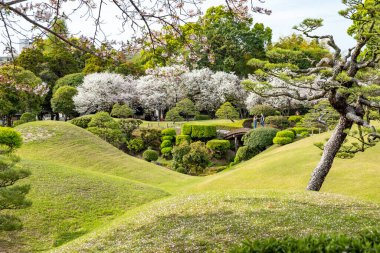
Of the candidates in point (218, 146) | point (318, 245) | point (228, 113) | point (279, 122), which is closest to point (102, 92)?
point (228, 113)

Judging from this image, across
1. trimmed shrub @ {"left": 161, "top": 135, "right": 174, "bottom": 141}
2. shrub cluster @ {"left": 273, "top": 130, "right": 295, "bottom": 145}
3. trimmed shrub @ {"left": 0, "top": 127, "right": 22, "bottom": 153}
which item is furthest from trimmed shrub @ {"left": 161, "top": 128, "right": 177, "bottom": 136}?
trimmed shrub @ {"left": 0, "top": 127, "right": 22, "bottom": 153}

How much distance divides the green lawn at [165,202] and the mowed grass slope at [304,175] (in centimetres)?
5

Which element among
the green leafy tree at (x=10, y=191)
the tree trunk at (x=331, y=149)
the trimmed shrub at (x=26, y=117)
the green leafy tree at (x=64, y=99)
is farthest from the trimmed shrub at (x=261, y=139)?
the green leafy tree at (x=64, y=99)

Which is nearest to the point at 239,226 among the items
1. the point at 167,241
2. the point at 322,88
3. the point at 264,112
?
the point at 167,241

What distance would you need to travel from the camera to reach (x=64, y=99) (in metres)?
48.1

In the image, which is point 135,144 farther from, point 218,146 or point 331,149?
point 331,149

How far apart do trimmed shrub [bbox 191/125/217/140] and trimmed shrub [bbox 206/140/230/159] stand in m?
2.18

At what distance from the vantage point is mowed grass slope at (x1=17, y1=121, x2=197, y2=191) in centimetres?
2459

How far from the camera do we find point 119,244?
8.50 m

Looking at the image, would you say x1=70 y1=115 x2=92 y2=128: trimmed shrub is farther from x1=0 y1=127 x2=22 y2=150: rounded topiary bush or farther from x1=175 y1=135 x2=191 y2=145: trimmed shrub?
x1=0 y1=127 x2=22 y2=150: rounded topiary bush

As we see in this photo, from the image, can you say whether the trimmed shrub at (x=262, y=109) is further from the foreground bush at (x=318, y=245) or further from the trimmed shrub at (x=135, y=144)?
the foreground bush at (x=318, y=245)

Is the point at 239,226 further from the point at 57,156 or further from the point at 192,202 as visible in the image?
the point at 57,156

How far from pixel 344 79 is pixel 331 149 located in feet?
9.61

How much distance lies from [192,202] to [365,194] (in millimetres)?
8121
